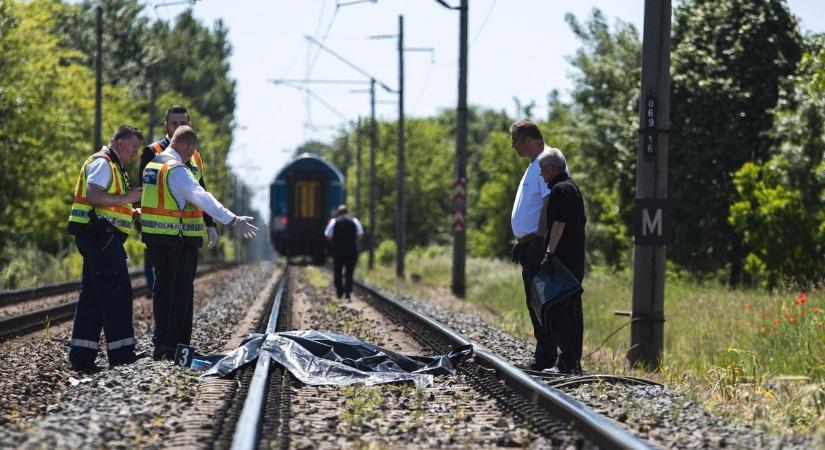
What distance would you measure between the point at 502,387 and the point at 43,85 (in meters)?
28.0

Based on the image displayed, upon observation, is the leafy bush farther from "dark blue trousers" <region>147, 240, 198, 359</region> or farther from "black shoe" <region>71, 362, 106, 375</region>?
"black shoe" <region>71, 362, 106, 375</region>

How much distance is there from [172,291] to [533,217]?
2910 mm

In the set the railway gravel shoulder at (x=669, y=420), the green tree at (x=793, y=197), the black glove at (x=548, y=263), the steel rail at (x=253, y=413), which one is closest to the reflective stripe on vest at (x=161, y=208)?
the steel rail at (x=253, y=413)

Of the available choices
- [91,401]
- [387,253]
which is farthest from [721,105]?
[387,253]

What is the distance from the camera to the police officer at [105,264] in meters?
8.73

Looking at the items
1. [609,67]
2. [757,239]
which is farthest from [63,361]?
[609,67]

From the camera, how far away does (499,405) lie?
7023 mm

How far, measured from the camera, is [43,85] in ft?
107

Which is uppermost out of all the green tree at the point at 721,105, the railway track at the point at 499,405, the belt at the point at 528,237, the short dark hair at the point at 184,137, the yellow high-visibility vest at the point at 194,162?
the green tree at the point at 721,105

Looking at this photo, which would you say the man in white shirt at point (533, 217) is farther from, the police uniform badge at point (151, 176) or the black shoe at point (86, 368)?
the black shoe at point (86, 368)

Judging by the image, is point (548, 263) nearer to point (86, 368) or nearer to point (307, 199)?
point (86, 368)

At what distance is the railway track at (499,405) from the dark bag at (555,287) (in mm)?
547

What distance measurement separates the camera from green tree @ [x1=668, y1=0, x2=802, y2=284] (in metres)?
32.4

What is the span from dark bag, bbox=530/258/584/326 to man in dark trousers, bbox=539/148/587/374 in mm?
73
